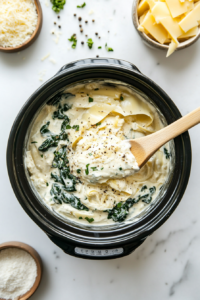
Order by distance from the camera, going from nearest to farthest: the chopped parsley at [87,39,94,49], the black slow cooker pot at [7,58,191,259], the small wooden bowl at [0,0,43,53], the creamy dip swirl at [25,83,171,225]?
the black slow cooker pot at [7,58,191,259] → the creamy dip swirl at [25,83,171,225] → the small wooden bowl at [0,0,43,53] → the chopped parsley at [87,39,94,49]

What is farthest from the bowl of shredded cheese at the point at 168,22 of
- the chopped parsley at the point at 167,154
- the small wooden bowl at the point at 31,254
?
the small wooden bowl at the point at 31,254

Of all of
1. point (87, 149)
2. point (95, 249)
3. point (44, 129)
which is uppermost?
point (44, 129)

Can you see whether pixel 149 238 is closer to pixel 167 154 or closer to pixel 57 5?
pixel 167 154

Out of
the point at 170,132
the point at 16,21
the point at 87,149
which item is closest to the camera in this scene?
the point at 170,132

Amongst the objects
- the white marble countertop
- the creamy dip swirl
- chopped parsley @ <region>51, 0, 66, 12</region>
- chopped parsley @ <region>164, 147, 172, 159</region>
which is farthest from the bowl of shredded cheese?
chopped parsley @ <region>164, 147, 172, 159</region>

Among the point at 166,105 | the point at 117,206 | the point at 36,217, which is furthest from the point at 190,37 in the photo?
the point at 36,217

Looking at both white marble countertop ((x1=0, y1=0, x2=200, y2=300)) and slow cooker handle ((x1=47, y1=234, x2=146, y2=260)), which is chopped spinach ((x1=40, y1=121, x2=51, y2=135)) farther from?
slow cooker handle ((x1=47, y1=234, x2=146, y2=260))

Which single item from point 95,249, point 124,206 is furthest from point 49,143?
point 95,249

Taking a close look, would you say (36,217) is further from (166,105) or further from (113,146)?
(166,105)
